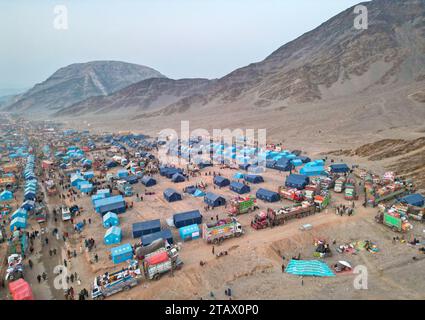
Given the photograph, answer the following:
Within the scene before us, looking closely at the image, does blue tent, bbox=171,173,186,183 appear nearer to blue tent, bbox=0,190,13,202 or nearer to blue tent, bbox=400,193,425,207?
blue tent, bbox=0,190,13,202

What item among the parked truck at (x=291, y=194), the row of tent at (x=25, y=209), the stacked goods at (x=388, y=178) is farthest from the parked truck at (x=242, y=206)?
the row of tent at (x=25, y=209)

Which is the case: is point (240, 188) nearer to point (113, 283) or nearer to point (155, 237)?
point (155, 237)

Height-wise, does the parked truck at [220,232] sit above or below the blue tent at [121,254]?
above

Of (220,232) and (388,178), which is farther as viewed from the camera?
(388,178)

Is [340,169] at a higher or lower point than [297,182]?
higher

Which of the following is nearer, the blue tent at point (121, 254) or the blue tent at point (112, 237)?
the blue tent at point (121, 254)

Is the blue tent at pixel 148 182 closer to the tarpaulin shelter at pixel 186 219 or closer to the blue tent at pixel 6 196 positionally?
the tarpaulin shelter at pixel 186 219

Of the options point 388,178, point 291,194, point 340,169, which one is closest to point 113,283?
point 291,194
